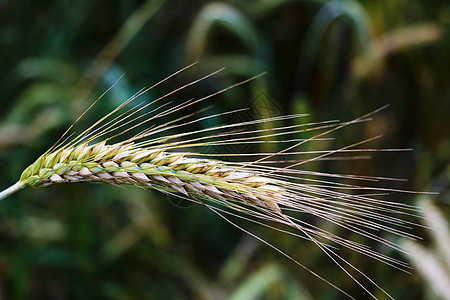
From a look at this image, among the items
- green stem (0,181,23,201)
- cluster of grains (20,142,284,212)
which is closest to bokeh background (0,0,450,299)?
cluster of grains (20,142,284,212)

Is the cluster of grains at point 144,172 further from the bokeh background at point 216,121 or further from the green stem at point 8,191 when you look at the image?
the bokeh background at point 216,121

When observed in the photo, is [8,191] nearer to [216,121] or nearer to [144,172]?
[144,172]

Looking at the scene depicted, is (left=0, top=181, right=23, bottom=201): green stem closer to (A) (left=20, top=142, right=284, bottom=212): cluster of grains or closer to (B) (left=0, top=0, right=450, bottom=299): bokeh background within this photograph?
(A) (left=20, top=142, right=284, bottom=212): cluster of grains

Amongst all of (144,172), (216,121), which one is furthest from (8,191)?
(216,121)

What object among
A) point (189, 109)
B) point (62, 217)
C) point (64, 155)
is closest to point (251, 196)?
point (64, 155)

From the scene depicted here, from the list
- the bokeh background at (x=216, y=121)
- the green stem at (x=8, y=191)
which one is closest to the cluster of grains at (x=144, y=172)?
the green stem at (x=8, y=191)

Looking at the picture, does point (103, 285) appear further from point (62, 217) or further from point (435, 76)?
point (435, 76)
